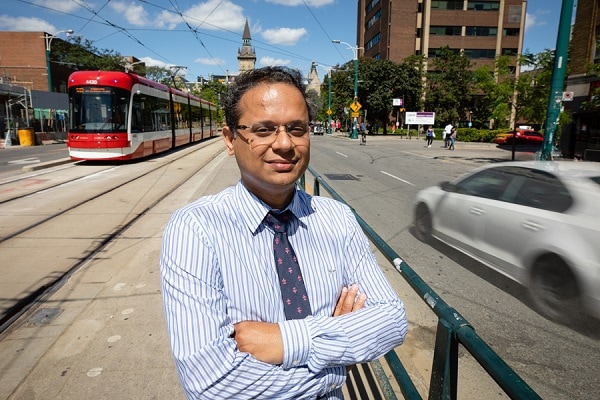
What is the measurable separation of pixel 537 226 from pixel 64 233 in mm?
6813

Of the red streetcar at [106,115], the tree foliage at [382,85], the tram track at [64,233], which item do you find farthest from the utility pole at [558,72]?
the tree foliage at [382,85]

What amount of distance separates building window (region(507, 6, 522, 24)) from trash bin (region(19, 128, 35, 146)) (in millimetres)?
67722

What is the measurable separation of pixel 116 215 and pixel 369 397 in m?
6.53

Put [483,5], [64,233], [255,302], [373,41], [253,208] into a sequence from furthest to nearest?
[373,41] → [483,5] → [64,233] → [253,208] → [255,302]

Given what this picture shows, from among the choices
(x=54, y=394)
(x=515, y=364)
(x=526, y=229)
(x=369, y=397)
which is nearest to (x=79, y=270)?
(x=54, y=394)

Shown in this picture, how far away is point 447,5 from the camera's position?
62.1 meters

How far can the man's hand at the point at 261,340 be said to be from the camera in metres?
1.29

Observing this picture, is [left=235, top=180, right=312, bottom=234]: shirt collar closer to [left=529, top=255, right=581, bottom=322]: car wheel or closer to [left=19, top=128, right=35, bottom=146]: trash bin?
[left=529, top=255, right=581, bottom=322]: car wheel

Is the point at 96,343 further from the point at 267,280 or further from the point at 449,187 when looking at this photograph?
the point at 449,187

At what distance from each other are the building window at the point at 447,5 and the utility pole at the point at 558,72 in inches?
2240

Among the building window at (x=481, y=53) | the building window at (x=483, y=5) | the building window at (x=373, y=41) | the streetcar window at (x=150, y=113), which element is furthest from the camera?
the building window at (x=373, y=41)

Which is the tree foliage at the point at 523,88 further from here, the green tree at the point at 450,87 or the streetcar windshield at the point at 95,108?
the green tree at the point at 450,87

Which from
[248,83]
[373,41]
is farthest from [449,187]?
[373,41]

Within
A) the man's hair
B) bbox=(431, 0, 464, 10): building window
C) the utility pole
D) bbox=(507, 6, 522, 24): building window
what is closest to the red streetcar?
the man's hair
